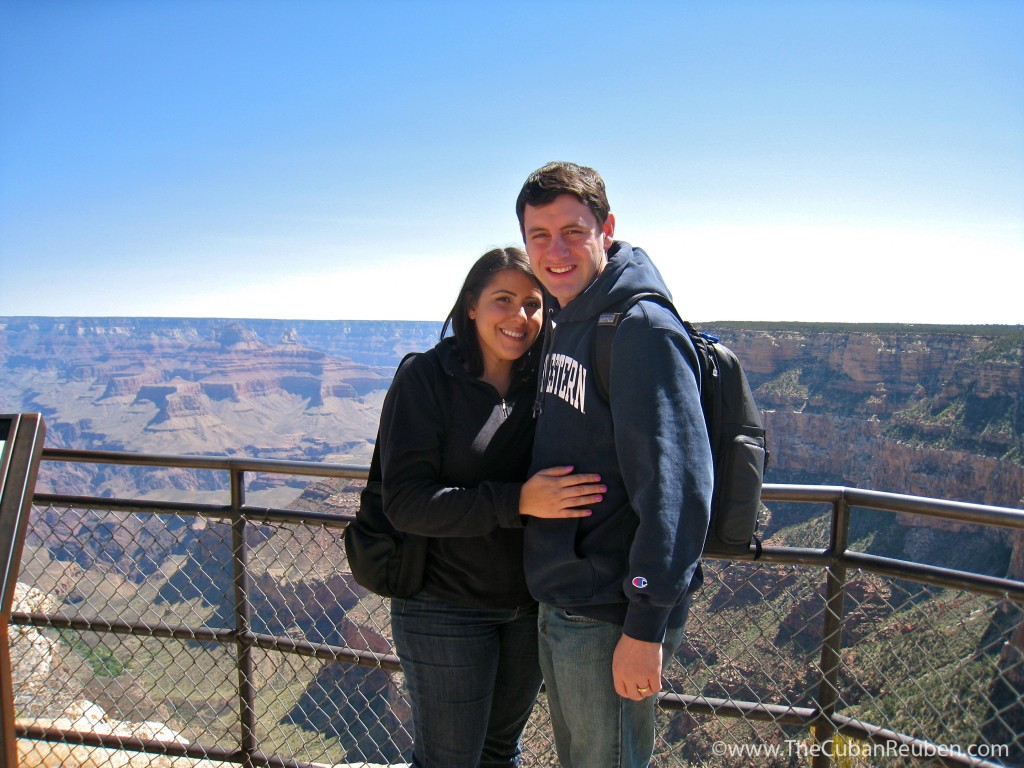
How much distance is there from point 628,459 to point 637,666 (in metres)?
0.48

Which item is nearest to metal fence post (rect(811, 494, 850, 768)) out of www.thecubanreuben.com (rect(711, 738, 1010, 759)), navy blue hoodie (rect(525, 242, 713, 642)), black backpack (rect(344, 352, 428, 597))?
www.thecubanreuben.com (rect(711, 738, 1010, 759))

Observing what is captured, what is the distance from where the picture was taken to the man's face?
1776 millimetres

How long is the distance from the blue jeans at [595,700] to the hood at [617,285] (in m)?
0.78

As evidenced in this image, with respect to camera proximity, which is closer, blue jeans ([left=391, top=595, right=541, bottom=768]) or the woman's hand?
the woman's hand

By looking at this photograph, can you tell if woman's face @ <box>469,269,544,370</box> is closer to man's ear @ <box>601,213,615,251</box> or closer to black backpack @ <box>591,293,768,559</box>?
man's ear @ <box>601,213,615,251</box>

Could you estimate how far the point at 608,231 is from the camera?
1897 mm

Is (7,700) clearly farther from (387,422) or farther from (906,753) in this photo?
(906,753)

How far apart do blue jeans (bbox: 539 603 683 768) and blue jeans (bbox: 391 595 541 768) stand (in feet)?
0.80

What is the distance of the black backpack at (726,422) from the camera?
1677 mm

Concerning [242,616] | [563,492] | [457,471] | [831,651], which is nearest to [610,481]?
[563,492]

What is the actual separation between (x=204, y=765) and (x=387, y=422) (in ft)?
7.52

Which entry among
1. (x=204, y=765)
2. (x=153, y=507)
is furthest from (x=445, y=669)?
(x=204, y=765)

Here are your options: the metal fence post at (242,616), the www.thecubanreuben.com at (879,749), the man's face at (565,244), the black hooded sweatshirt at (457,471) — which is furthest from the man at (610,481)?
the metal fence post at (242,616)

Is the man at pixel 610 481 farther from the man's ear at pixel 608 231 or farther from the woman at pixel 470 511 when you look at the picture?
the woman at pixel 470 511
